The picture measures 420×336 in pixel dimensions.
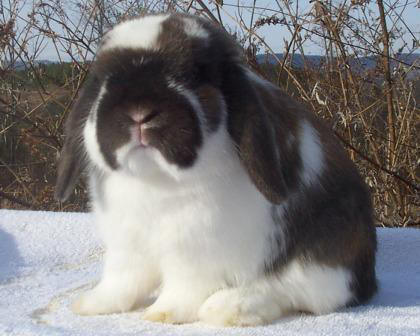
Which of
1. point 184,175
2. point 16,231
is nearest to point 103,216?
point 184,175

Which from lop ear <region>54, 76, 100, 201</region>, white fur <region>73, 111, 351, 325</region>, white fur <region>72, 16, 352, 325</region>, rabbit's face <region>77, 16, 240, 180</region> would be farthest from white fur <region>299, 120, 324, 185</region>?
lop ear <region>54, 76, 100, 201</region>

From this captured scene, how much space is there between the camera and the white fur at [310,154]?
1666 millimetres

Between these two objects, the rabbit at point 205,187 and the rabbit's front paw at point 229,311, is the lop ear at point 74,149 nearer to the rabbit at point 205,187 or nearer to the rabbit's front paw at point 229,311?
the rabbit at point 205,187

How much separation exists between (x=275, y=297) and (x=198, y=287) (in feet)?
0.62

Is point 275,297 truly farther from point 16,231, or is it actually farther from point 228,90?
point 16,231

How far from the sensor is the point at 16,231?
2.54m

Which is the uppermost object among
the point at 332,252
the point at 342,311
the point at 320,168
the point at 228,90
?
the point at 228,90

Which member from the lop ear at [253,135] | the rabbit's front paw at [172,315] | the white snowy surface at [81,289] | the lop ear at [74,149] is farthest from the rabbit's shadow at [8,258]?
the lop ear at [253,135]

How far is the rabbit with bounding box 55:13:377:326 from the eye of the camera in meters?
1.41

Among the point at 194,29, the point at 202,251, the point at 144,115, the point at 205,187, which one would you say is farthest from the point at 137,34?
the point at 202,251

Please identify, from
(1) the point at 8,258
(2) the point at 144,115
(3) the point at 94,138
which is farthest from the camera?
(1) the point at 8,258

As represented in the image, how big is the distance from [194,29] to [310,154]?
16.8 inches

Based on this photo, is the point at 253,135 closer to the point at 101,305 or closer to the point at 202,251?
the point at 202,251

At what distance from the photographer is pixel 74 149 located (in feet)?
5.44
